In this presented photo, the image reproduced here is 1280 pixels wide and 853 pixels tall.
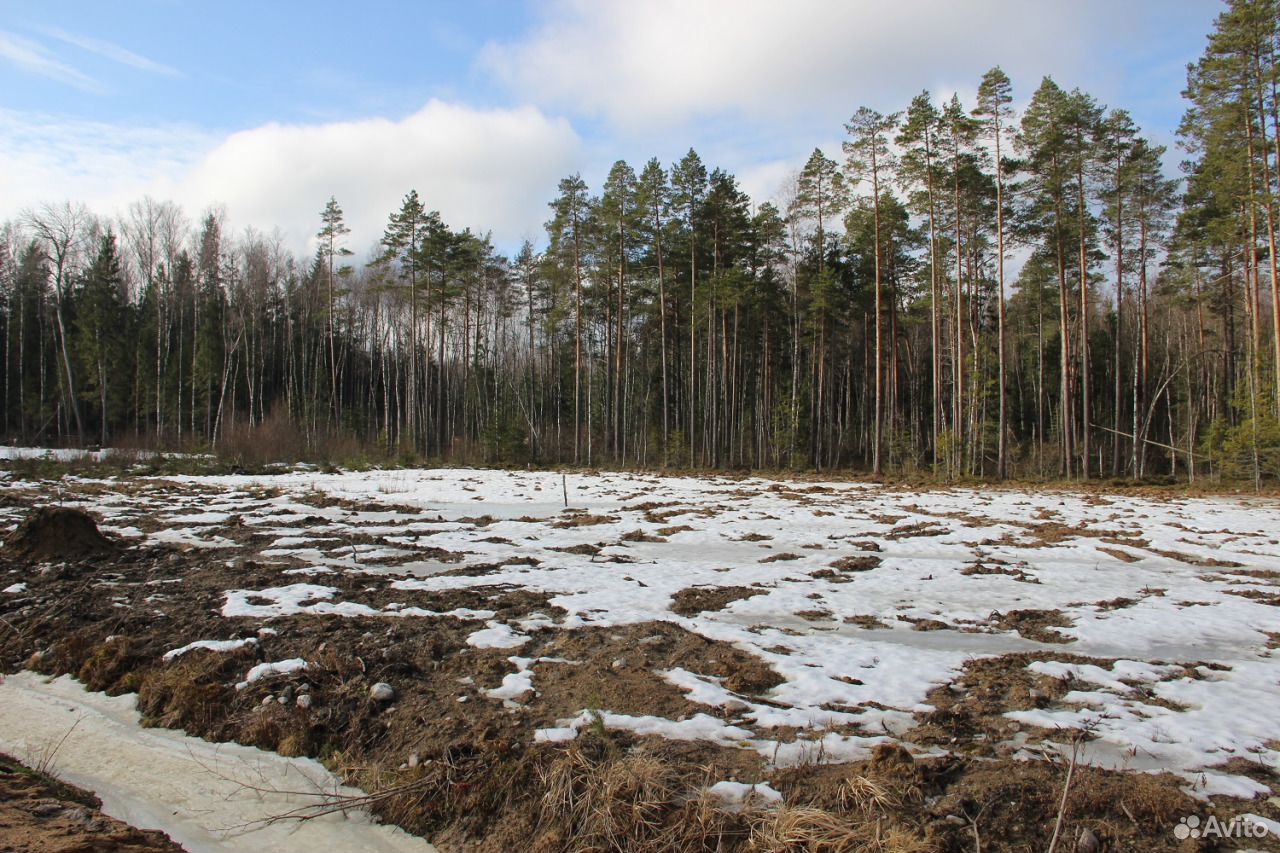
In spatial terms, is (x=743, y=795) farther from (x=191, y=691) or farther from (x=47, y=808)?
(x=191, y=691)

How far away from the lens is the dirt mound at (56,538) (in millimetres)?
8023

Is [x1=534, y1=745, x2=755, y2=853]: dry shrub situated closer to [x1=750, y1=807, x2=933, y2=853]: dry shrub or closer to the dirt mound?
[x1=750, y1=807, x2=933, y2=853]: dry shrub

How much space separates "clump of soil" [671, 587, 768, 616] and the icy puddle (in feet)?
11.8

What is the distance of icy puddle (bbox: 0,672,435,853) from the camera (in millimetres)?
3107

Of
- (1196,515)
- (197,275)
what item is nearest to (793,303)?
(1196,515)

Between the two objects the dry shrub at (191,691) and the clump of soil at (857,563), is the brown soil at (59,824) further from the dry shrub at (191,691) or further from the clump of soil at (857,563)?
the clump of soil at (857,563)

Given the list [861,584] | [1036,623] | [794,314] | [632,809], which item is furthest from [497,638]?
[794,314]

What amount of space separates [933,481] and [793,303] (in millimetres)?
14719

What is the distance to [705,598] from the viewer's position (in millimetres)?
6914

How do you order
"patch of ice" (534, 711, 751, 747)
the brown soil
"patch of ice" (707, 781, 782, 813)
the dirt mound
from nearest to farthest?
the brown soil < "patch of ice" (707, 781, 782, 813) < "patch of ice" (534, 711, 751, 747) < the dirt mound

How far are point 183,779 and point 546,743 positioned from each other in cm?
203

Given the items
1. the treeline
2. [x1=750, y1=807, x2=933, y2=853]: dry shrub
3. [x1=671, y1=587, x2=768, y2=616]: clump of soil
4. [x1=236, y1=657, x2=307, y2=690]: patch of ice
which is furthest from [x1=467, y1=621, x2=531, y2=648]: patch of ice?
the treeline

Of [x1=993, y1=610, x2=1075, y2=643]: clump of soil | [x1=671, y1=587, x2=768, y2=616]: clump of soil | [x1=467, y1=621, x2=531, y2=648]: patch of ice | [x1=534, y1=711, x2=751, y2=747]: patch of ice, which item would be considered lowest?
[x1=993, y1=610, x2=1075, y2=643]: clump of soil

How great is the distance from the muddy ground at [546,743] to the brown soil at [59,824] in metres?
0.02
